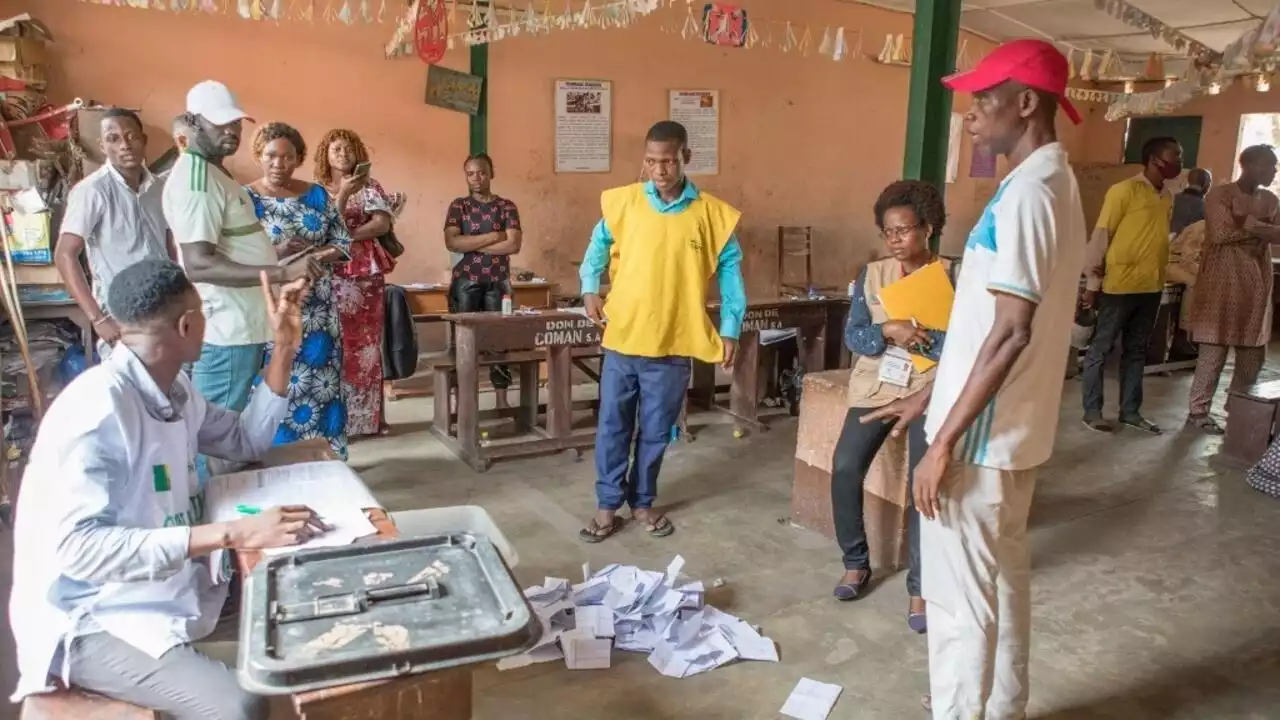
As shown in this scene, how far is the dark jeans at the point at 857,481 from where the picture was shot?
3.19 m

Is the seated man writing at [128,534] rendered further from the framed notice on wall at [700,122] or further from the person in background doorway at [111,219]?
the framed notice on wall at [700,122]

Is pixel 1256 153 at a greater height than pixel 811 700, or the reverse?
pixel 1256 153

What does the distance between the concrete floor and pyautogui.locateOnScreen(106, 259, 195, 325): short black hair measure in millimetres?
961

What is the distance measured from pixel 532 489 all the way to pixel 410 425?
54.7 inches

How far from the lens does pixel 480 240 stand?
5.62 meters

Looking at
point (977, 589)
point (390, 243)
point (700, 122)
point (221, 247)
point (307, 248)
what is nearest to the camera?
point (977, 589)

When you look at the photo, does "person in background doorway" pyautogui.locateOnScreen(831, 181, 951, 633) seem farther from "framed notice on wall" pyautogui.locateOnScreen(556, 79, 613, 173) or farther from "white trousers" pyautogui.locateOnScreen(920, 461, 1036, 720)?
"framed notice on wall" pyautogui.locateOnScreen(556, 79, 613, 173)

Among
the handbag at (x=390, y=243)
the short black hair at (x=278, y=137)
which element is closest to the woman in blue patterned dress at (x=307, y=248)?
the short black hair at (x=278, y=137)

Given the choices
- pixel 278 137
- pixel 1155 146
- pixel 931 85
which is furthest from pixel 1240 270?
pixel 278 137

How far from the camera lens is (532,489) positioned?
15.0 feet

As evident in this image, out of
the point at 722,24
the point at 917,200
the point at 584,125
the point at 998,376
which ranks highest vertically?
the point at 722,24

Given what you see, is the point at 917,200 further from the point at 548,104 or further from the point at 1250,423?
the point at 548,104

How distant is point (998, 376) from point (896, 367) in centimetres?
105

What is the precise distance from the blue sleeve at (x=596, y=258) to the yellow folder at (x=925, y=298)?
1250mm
